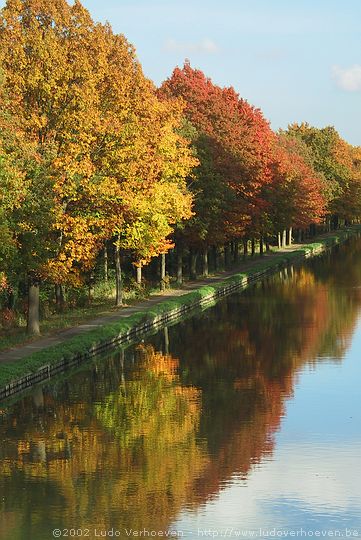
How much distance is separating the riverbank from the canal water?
770 millimetres

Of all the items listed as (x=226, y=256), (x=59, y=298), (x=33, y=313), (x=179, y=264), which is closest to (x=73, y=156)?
(x=33, y=313)

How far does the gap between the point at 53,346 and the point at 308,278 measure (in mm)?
46231

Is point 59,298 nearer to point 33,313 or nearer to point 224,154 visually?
point 33,313

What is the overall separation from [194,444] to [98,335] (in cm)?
1799

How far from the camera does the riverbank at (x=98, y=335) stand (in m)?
38.1

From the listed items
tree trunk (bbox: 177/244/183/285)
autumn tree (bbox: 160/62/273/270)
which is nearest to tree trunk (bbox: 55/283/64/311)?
tree trunk (bbox: 177/244/183/285)

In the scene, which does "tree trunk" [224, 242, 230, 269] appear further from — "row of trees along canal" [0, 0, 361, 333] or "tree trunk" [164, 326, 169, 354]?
"tree trunk" [164, 326, 169, 354]

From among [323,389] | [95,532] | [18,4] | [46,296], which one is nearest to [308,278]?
[46,296]

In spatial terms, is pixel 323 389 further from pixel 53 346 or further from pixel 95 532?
pixel 95 532

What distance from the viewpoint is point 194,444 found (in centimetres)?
2967

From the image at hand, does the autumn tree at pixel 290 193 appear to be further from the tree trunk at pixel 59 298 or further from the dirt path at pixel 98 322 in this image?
the tree trunk at pixel 59 298

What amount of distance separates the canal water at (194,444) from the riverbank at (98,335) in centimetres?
77

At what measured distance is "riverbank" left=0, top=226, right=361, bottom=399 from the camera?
3814 cm

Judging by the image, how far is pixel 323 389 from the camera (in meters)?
38.2
